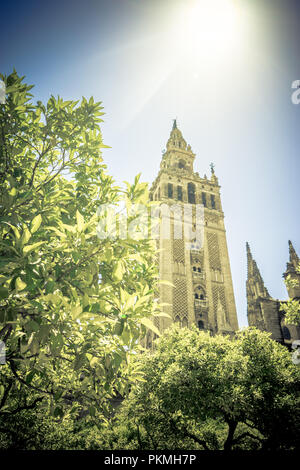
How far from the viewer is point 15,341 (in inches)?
116

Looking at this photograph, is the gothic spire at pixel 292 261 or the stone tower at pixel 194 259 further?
the gothic spire at pixel 292 261

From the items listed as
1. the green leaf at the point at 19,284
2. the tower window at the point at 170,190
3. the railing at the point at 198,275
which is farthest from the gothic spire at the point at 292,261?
the green leaf at the point at 19,284

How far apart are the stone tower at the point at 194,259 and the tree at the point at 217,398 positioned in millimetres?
10321

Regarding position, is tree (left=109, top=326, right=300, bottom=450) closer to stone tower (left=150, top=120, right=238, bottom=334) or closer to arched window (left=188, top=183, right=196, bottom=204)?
stone tower (left=150, top=120, right=238, bottom=334)

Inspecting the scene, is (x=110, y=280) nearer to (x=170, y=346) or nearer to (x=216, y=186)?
(x=170, y=346)

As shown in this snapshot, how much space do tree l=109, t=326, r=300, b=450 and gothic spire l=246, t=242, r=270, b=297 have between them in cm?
1951

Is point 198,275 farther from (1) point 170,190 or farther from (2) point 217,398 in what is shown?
(2) point 217,398

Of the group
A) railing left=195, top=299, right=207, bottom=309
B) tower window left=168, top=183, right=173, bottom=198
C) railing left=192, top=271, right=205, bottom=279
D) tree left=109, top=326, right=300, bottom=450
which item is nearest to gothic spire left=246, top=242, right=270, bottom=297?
railing left=192, top=271, right=205, bottom=279

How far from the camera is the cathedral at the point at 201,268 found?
23844 mm

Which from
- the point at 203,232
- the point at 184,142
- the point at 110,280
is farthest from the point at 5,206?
the point at 184,142

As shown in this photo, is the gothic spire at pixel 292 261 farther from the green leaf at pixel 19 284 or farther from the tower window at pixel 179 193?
the green leaf at pixel 19 284

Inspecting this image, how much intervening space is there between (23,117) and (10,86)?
0.94 meters

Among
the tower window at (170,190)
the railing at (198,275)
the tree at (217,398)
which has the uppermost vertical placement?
the tower window at (170,190)

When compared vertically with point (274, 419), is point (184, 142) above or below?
above
